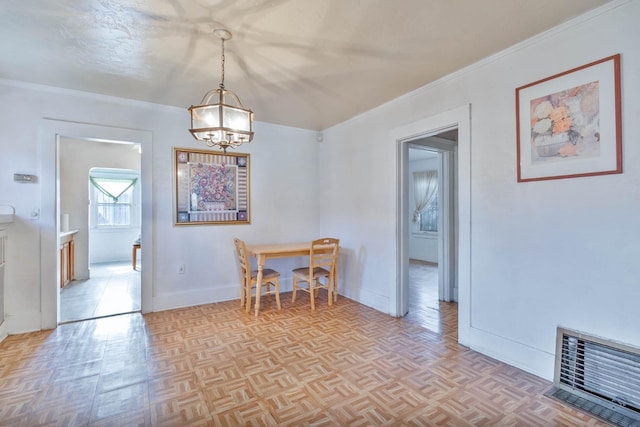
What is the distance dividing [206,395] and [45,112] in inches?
132

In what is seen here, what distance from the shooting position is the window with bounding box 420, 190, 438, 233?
25.2ft

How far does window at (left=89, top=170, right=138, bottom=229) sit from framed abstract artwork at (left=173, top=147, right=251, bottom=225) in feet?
16.3

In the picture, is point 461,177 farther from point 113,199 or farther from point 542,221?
point 113,199

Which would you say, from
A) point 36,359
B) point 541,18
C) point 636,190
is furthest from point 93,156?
point 636,190

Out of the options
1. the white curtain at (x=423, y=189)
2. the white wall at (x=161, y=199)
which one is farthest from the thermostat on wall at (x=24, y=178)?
the white curtain at (x=423, y=189)

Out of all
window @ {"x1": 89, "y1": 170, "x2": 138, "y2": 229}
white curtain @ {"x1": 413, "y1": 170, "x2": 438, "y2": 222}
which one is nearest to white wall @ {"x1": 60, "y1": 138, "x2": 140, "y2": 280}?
window @ {"x1": 89, "y1": 170, "x2": 138, "y2": 229}

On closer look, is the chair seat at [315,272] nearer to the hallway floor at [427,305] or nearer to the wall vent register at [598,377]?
the hallway floor at [427,305]

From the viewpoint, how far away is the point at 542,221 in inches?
88.7

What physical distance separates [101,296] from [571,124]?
5.75 meters

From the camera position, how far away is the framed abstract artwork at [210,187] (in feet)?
12.9

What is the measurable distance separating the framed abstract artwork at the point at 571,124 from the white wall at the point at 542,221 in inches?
2.0

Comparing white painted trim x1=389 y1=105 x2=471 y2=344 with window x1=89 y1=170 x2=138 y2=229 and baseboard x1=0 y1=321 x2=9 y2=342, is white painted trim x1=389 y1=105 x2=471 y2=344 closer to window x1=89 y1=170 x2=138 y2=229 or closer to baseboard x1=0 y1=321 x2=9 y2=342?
baseboard x1=0 y1=321 x2=9 y2=342

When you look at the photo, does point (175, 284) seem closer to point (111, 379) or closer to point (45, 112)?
point (111, 379)

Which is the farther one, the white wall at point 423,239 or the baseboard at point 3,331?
the white wall at point 423,239
